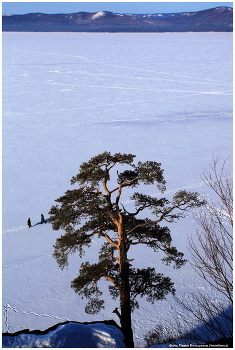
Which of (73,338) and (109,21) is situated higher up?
(109,21)

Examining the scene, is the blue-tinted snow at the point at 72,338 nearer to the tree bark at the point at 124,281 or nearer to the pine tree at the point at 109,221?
the tree bark at the point at 124,281

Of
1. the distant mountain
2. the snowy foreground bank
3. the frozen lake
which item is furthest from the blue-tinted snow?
the distant mountain

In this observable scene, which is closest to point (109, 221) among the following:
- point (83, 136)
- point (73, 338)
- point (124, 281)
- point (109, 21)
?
point (124, 281)

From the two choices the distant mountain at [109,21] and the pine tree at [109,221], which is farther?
the distant mountain at [109,21]

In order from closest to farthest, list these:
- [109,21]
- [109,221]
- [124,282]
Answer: [124,282] < [109,221] < [109,21]

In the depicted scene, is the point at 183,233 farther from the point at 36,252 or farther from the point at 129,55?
the point at 129,55

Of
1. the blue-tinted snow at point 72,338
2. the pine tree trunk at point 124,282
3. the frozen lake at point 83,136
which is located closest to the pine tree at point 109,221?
the pine tree trunk at point 124,282

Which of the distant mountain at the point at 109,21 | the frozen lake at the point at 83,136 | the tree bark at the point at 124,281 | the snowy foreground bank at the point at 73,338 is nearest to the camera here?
the snowy foreground bank at the point at 73,338

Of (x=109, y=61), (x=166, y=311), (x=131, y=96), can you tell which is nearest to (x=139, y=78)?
(x=131, y=96)

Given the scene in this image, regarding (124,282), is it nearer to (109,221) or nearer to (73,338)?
(109,221)
